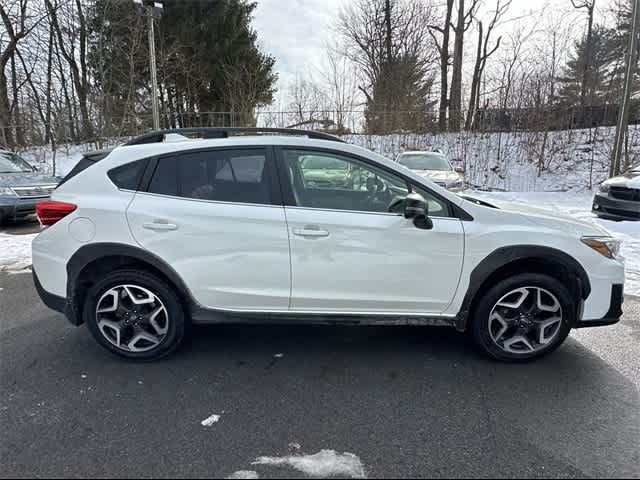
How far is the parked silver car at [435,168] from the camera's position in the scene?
29.4ft

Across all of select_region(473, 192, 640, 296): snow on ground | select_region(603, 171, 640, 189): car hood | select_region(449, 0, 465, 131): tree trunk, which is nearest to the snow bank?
select_region(473, 192, 640, 296): snow on ground

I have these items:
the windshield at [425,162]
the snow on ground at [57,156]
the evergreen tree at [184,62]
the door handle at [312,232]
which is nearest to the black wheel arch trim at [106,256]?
the door handle at [312,232]

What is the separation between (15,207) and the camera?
7871mm

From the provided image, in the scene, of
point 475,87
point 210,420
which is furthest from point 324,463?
point 475,87

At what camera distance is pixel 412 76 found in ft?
70.3

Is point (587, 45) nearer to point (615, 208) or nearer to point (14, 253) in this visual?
point (615, 208)

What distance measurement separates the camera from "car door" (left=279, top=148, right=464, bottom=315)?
287 centimetres

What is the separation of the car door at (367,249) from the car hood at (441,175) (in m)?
6.12

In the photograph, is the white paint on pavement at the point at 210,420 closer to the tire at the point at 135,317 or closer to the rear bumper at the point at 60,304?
the tire at the point at 135,317

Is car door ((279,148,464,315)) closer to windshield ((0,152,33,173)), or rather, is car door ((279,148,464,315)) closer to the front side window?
the front side window

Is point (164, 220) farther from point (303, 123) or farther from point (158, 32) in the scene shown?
point (158, 32)

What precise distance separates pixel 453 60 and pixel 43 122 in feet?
65.4

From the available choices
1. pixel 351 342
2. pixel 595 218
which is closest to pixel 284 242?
pixel 351 342

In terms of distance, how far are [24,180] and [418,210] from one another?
8.96m
